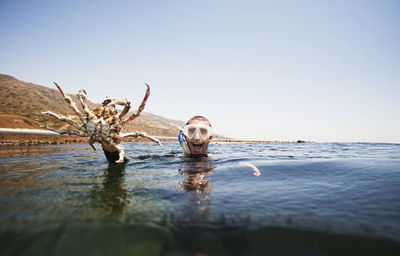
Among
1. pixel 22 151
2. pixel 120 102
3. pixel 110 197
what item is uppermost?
pixel 120 102

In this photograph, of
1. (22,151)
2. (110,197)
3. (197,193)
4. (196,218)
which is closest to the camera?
(196,218)

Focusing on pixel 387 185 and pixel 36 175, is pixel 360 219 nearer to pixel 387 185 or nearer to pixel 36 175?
pixel 387 185

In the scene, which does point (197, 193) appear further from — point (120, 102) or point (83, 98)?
point (83, 98)

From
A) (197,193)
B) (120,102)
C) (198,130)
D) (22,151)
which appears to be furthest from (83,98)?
(22,151)

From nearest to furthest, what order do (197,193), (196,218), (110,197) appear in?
(196,218) < (110,197) < (197,193)

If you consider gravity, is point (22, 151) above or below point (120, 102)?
below

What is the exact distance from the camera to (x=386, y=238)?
5.57 ft

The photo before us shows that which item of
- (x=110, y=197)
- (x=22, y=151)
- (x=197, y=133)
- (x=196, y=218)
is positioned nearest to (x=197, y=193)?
(x=196, y=218)

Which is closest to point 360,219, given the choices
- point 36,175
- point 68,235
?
point 68,235

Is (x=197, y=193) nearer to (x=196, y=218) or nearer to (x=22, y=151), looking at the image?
(x=196, y=218)

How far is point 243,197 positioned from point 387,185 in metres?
2.69

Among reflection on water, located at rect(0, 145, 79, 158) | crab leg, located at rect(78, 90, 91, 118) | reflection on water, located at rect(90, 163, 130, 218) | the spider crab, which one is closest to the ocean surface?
reflection on water, located at rect(90, 163, 130, 218)

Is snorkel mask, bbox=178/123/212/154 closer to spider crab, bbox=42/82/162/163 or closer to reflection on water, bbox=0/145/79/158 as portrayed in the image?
spider crab, bbox=42/82/162/163

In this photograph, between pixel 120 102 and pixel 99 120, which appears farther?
pixel 120 102
